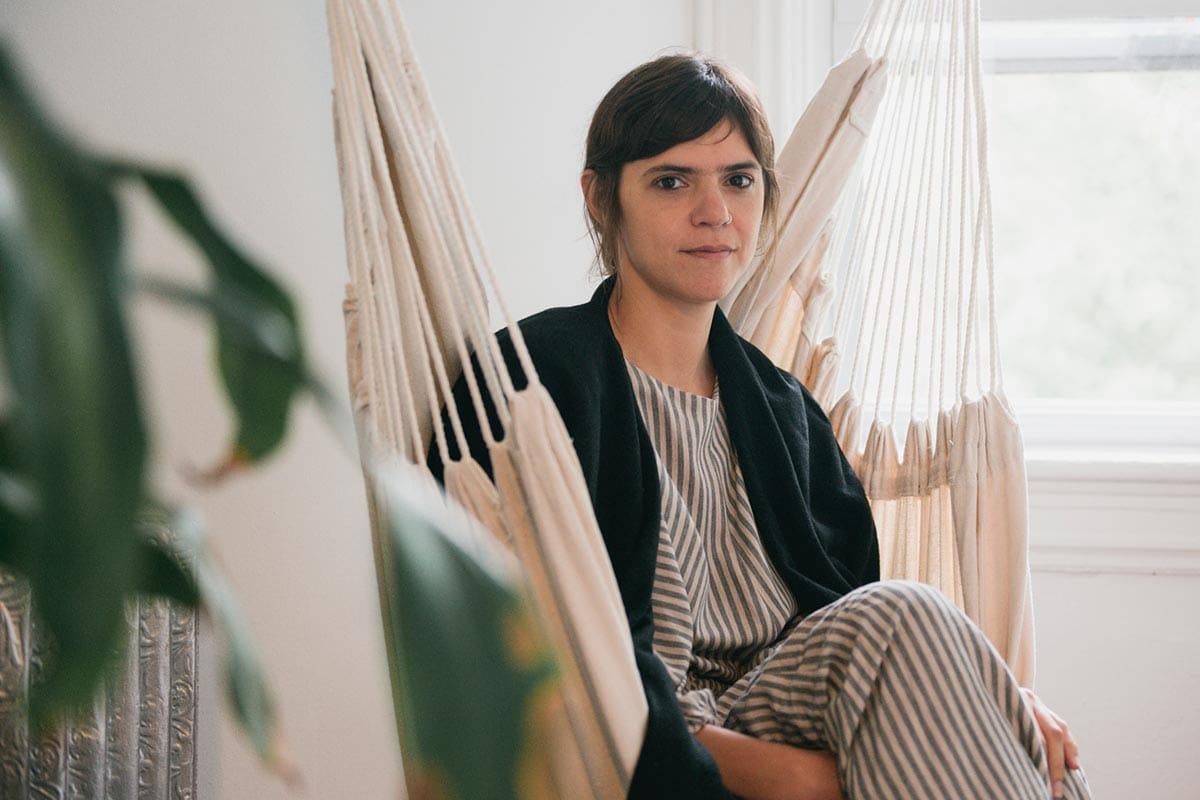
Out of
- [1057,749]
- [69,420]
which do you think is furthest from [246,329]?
[1057,749]

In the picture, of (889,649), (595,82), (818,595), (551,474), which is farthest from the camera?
(595,82)

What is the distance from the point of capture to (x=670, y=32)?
1.82m

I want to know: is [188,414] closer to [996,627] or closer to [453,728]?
[996,627]

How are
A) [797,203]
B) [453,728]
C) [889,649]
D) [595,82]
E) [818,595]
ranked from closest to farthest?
1. [453,728]
2. [889,649]
3. [818,595]
4. [797,203]
5. [595,82]

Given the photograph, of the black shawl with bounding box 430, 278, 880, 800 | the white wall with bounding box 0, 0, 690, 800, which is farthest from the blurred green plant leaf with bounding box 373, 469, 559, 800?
the white wall with bounding box 0, 0, 690, 800

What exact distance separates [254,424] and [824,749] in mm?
821

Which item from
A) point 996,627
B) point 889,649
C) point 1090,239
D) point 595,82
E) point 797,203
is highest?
point 595,82

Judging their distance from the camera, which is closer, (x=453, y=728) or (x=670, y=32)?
(x=453, y=728)

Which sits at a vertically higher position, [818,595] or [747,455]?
[747,455]

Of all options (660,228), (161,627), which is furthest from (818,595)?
(161,627)

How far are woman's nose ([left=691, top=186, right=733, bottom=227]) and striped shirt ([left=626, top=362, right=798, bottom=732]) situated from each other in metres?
0.17

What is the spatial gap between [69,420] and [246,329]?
2.0 inches

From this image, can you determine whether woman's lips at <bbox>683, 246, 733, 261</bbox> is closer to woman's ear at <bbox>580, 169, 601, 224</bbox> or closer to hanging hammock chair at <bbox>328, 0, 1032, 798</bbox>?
woman's ear at <bbox>580, 169, 601, 224</bbox>

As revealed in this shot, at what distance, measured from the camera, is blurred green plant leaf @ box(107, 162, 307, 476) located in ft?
0.93
